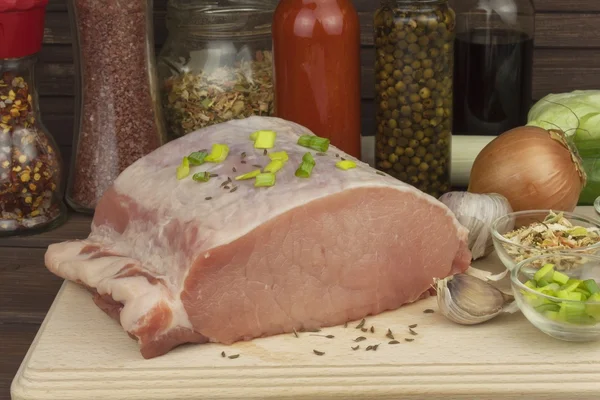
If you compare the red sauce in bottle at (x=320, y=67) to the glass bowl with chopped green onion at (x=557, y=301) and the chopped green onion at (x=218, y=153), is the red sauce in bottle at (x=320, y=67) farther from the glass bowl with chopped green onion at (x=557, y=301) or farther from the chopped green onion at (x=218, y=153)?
the glass bowl with chopped green onion at (x=557, y=301)

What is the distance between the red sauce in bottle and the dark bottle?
10.2 inches

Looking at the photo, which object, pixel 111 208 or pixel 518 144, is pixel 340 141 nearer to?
pixel 518 144

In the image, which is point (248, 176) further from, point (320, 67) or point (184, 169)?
point (320, 67)

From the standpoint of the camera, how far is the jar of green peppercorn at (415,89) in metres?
1.63

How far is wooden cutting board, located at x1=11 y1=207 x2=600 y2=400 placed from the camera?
1213 millimetres

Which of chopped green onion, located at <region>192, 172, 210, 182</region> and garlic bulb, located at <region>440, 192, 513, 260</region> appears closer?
chopped green onion, located at <region>192, 172, 210, 182</region>

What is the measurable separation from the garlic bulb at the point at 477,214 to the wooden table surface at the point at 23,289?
0.64 meters

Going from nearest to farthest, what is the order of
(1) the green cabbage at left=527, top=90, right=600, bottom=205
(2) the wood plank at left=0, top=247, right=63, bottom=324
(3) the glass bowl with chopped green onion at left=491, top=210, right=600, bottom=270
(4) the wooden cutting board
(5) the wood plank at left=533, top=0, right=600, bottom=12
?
(4) the wooden cutting board → (3) the glass bowl with chopped green onion at left=491, top=210, right=600, bottom=270 → (2) the wood plank at left=0, top=247, right=63, bottom=324 → (1) the green cabbage at left=527, top=90, right=600, bottom=205 → (5) the wood plank at left=533, top=0, right=600, bottom=12

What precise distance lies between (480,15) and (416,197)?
61cm

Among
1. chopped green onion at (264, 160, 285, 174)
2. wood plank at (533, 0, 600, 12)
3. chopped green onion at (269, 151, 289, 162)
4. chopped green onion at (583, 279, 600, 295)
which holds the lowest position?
chopped green onion at (583, 279, 600, 295)

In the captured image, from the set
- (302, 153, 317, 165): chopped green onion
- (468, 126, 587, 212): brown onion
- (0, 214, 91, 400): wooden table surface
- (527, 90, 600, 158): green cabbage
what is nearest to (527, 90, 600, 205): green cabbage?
(527, 90, 600, 158): green cabbage

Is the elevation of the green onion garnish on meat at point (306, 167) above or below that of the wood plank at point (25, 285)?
above

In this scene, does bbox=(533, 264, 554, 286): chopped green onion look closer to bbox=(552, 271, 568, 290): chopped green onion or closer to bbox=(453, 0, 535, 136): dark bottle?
bbox=(552, 271, 568, 290): chopped green onion

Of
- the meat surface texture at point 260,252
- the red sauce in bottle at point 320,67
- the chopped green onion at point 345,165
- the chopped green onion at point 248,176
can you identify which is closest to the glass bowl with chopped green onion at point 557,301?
the meat surface texture at point 260,252
